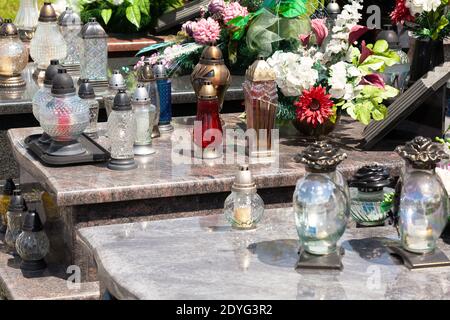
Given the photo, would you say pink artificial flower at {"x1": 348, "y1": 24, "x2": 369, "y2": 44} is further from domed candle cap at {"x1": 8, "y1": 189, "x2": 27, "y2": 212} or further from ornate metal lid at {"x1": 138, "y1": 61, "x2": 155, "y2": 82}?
domed candle cap at {"x1": 8, "y1": 189, "x2": 27, "y2": 212}

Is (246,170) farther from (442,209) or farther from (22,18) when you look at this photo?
(22,18)

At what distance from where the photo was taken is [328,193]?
10.9 feet

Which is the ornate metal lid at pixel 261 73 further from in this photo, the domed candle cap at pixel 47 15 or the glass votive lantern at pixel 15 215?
the domed candle cap at pixel 47 15

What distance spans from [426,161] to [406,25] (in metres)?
1.91

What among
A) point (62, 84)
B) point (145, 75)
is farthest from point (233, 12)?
point (62, 84)

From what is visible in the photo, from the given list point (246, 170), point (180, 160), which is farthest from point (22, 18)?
point (246, 170)

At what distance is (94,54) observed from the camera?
5.56 meters

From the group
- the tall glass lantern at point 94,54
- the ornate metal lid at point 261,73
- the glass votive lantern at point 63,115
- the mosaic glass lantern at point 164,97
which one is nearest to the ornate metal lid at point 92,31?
the tall glass lantern at point 94,54

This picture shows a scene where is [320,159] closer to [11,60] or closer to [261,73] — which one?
[261,73]

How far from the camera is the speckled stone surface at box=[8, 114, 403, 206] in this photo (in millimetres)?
4180

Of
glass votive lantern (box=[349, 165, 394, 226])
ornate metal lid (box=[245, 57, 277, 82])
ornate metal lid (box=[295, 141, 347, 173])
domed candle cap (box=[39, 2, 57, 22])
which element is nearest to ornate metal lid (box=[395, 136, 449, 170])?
ornate metal lid (box=[295, 141, 347, 173])

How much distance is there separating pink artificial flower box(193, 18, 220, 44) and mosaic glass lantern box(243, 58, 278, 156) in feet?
3.20

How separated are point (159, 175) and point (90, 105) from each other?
72cm

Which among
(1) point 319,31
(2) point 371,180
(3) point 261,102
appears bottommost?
(2) point 371,180
